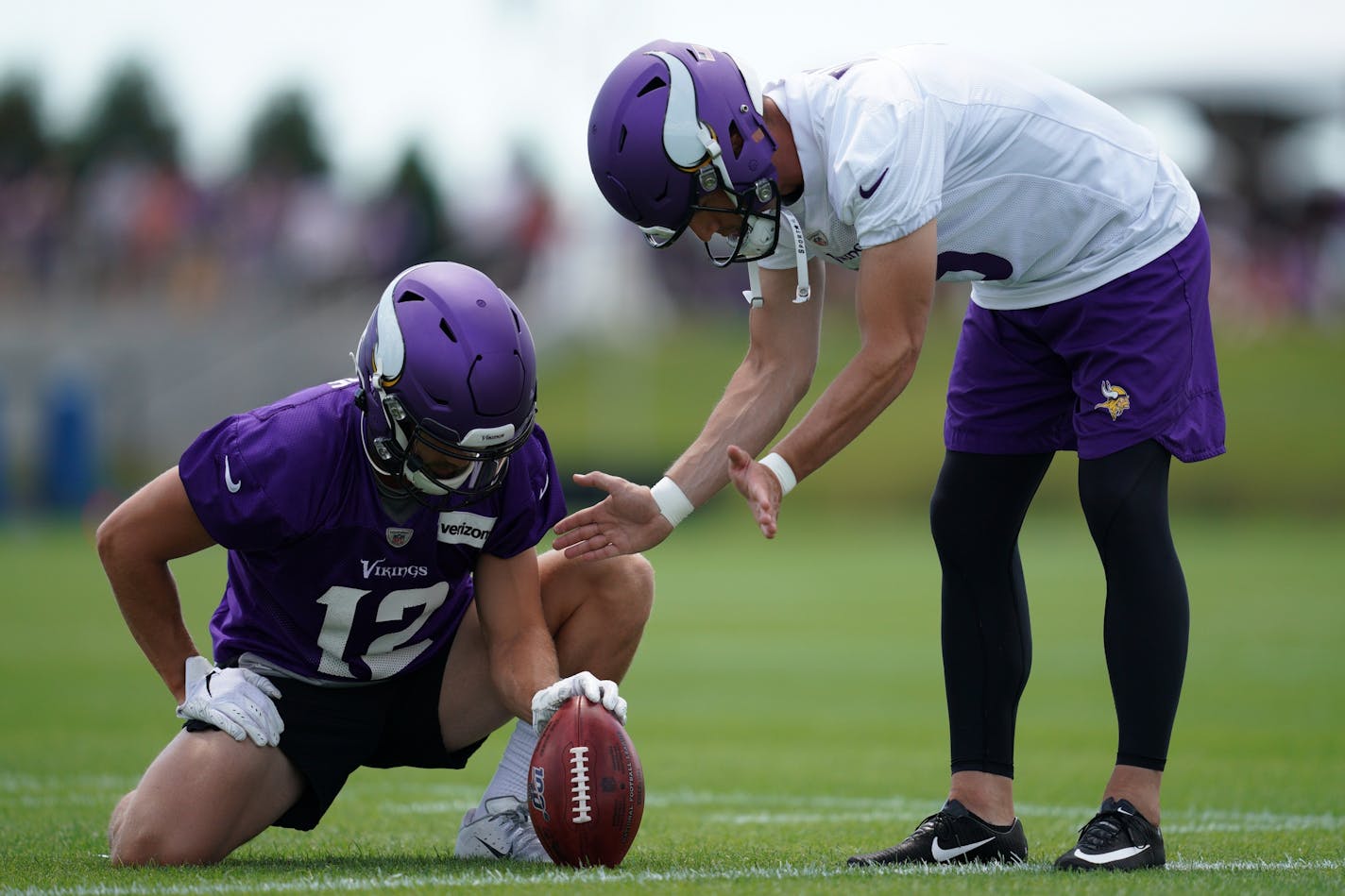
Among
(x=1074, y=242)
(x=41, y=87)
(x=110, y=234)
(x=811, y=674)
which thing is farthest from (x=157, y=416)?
(x=1074, y=242)

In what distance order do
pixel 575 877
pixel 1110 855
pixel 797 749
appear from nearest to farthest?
pixel 575 877
pixel 1110 855
pixel 797 749

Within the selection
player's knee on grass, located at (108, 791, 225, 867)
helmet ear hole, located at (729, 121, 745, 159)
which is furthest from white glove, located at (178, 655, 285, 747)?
helmet ear hole, located at (729, 121, 745, 159)

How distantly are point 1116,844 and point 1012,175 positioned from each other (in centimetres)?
167

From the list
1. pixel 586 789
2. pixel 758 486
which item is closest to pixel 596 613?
pixel 586 789

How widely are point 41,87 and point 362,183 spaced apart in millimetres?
10609

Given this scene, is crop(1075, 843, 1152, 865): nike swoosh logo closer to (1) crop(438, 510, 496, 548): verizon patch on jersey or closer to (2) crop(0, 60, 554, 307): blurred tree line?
(1) crop(438, 510, 496, 548): verizon patch on jersey

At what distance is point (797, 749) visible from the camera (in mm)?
7164

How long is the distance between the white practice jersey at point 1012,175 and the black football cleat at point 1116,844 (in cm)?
131

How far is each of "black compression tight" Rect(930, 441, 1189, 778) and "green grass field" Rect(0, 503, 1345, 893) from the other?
1.17ft

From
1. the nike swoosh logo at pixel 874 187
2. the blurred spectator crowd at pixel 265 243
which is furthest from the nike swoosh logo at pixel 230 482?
the blurred spectator crowd at pixel 265 243

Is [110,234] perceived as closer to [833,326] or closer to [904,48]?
[833,326]

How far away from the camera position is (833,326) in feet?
89.4

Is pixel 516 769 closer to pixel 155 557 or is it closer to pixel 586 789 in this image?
pixel 586 789

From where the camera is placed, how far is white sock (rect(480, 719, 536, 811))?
4.45 metres
